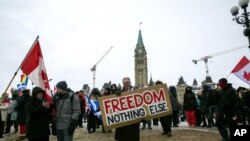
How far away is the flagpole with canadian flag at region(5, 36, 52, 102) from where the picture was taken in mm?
8430

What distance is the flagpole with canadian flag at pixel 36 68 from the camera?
8430mm

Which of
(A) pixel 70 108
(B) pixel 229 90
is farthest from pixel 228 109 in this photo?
(A) pixel 70 108

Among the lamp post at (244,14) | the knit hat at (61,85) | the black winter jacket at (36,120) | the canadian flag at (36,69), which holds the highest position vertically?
the lamp post at (244,14)

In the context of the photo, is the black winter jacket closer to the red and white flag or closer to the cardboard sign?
the cardboard sign

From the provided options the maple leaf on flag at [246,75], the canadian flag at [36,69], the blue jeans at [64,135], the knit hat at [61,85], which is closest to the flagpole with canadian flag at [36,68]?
the canadian flag at [36,69]

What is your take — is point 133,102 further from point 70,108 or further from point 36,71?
point 36,71

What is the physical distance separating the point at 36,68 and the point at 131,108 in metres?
3.02

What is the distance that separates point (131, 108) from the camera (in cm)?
722

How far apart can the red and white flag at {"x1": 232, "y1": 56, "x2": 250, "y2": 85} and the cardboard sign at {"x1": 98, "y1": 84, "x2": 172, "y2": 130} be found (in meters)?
6.47

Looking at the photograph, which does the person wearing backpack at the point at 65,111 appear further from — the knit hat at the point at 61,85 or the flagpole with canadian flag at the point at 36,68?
the flagpole with canadian flag at the point at 36,68

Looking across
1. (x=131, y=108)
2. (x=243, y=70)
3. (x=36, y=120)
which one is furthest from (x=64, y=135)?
(x=243, y=70)

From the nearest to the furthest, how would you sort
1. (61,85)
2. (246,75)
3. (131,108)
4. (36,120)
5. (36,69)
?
1. (131,108)
2. (36,120)
3. (61,85)
4. (36,69)
5. (246,75)

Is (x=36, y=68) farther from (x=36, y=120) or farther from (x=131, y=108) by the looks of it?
(x=131, y=108)

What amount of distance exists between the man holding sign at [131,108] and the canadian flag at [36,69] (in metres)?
2.00
